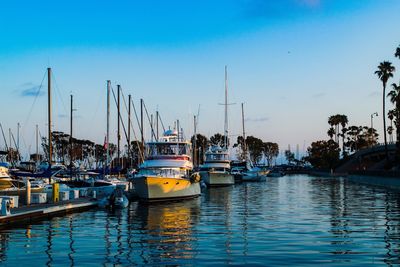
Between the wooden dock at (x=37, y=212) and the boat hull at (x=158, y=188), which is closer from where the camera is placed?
the wooden dock at (x=37, y=212)

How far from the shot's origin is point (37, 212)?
101 feet

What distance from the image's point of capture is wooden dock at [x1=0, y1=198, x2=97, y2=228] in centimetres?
2775

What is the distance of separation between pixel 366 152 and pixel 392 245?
128 metres

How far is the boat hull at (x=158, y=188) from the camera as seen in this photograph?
4431 centimetres

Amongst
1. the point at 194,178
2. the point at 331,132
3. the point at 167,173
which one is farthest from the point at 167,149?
the point at 331,132

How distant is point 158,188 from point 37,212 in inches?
602

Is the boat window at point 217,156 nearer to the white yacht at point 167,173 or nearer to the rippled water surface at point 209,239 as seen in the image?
the white yacht at point 167,173

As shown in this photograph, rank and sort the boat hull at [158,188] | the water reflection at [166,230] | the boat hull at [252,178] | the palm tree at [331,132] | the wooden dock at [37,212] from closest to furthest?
the water reflection at [166,230]
the wooden dock at [37,212]
the boat hull at [158,188]
the boat hull at [252,178]
the palm tree at [331,132]

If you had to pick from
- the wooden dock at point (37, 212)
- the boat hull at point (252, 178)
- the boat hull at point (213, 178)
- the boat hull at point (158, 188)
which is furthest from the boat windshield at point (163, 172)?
the boat hull at point (252, 178)

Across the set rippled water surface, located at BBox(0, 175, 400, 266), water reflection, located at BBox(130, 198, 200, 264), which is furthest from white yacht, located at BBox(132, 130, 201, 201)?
rippled water surface, located at BBox(0, 175, 400, 266)

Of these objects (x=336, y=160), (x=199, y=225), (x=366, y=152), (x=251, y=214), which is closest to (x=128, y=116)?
(x=251, y=214)

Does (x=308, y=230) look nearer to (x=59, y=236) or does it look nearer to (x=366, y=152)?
(x=59, y=236)

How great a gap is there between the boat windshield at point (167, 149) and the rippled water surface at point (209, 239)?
16.6 m

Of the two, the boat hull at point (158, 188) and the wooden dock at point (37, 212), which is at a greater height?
the boat hull at point (158, 188)
